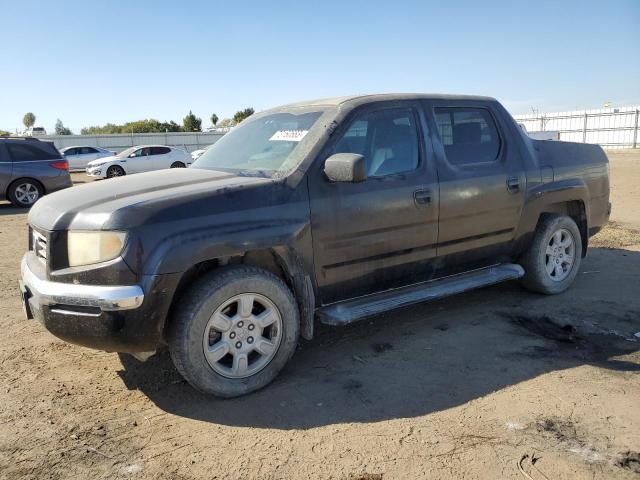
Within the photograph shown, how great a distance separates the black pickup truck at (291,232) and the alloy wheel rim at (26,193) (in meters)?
10.7

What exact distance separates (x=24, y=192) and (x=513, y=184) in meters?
12.4

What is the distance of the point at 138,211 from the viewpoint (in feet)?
9.83

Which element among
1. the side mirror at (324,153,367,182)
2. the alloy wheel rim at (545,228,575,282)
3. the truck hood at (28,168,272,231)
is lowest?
the alloy wheel rim at (545,228,575,282)

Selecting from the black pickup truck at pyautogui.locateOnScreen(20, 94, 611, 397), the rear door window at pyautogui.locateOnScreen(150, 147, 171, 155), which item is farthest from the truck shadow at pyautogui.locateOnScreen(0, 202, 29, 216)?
the black pickup truck at pyautogui.locateOnScreen(20, 94, 611, 397)

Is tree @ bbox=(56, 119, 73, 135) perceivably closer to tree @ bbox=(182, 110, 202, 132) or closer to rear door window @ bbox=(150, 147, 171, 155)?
tree @ bbox=(182, 110, 202, 132)

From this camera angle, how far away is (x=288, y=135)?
13.1 feet

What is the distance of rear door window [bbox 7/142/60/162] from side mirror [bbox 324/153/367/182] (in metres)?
12.1

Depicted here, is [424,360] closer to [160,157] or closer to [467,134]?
[467,134]

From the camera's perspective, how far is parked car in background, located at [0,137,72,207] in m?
12.8

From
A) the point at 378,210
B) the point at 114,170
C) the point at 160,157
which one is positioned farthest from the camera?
Result: the point at 160,157

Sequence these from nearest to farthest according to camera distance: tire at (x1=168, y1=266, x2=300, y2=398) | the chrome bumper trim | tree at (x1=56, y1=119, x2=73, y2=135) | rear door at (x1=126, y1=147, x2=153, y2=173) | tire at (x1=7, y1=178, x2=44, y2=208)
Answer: the chrome bumper trim → tire at (x1=168, y1=266, x2=300, y2=398) → tire at (x1=7, y1=178, x2=44, y2=208) → rear door at (x1=126, y1=147, x2=153, y2=173) → tree at (x1=56, y1=119, x2=73, y2=135)

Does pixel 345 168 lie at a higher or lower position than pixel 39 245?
higher

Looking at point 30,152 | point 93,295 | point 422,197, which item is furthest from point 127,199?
point 30,152

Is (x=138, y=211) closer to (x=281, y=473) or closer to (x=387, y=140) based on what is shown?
(x=281, y=473)
